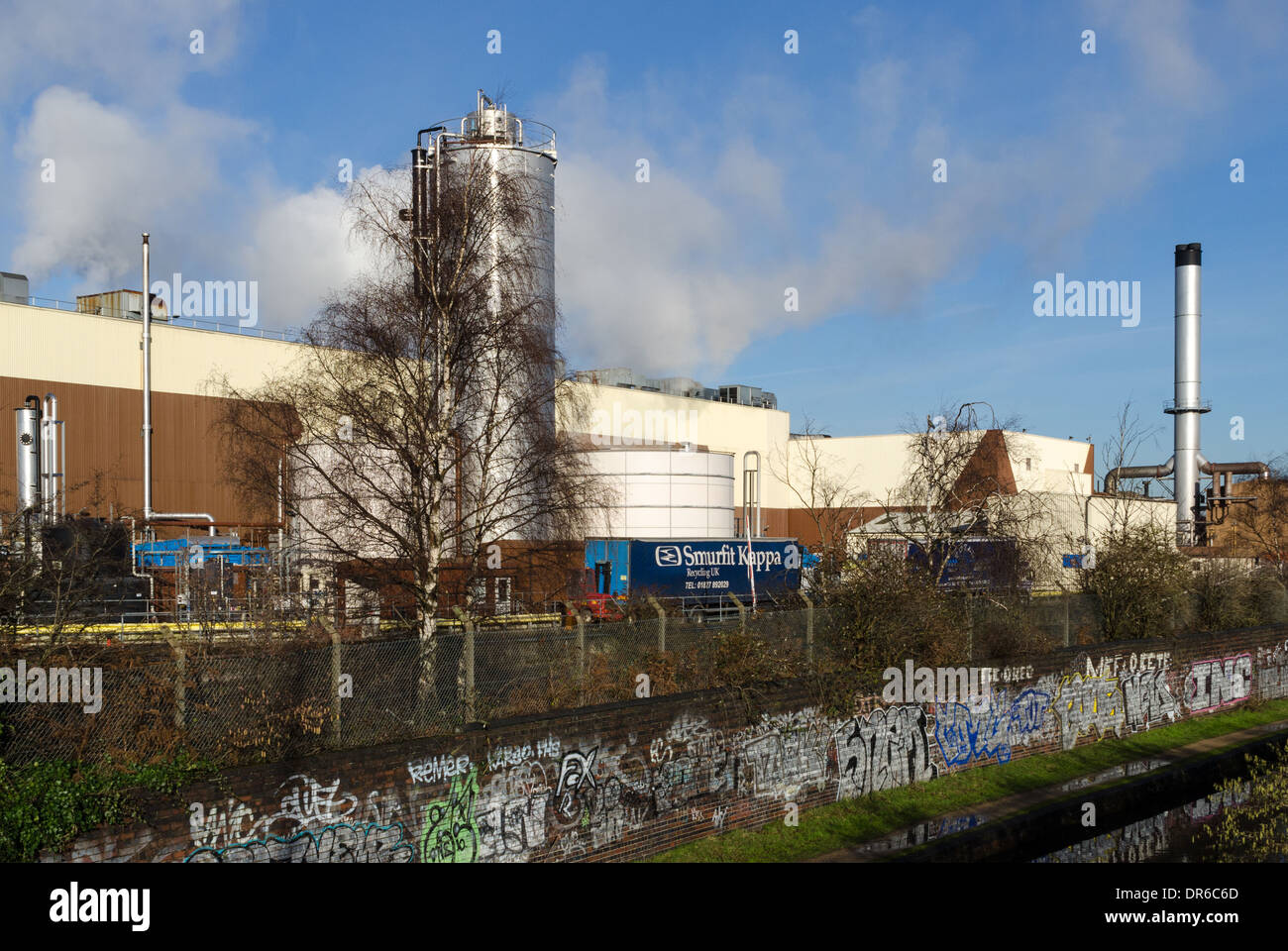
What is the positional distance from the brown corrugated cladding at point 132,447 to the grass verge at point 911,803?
29765 mm

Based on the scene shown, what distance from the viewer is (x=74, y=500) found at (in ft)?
132

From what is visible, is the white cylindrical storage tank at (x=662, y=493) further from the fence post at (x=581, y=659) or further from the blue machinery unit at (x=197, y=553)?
the fence post at (x=581, y=659)

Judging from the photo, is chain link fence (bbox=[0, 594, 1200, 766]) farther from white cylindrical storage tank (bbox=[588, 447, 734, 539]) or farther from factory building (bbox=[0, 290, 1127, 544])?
white cylindrical storage tank (bbox=[588, 447, 734, 539])

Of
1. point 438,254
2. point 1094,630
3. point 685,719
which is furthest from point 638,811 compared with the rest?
point 1094,630

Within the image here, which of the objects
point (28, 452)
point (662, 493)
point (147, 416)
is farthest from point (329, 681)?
point (147, 416)

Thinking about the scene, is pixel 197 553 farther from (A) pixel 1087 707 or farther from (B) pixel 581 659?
(A) pixel 1087 707

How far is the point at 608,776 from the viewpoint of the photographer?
42.7ft

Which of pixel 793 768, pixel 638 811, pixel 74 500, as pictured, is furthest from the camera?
pixel 74 500

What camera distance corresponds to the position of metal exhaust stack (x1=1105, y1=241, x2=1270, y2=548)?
54625 mm

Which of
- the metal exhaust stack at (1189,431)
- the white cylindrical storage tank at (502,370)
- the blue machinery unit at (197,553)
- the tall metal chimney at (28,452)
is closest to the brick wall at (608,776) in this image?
the white cylindrical storage tank at (502,370)

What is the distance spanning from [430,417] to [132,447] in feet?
99.8

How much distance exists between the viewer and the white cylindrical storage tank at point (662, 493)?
4088 cm
